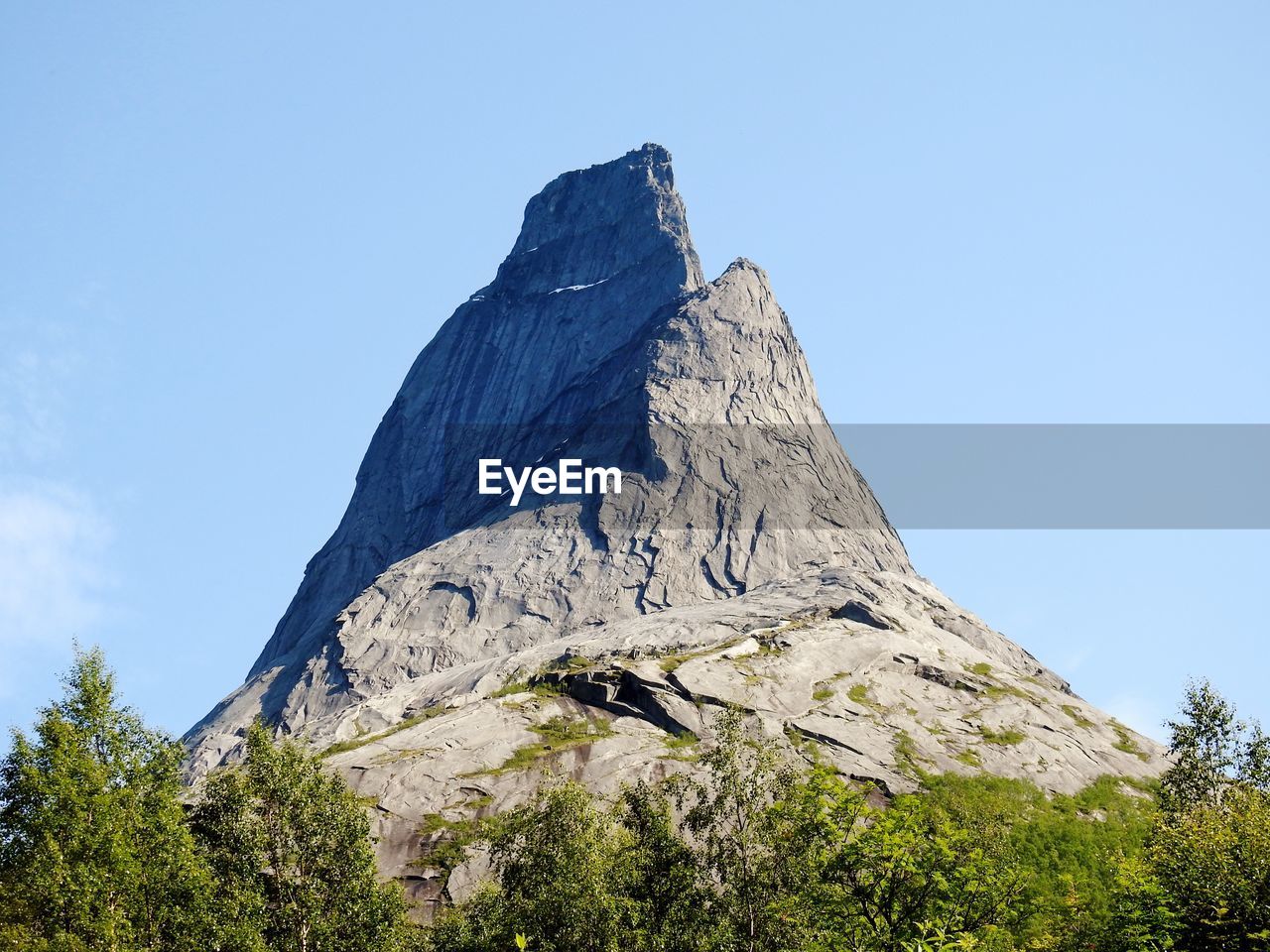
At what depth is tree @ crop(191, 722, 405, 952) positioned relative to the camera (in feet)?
180

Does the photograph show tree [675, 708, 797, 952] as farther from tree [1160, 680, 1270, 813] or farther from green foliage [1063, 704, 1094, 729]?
green foliage [1063, 704, 1094, 729]

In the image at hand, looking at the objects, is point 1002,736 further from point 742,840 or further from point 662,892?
point 742,840

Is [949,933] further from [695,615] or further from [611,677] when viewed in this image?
[695,615]

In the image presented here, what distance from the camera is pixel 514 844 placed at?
217ft

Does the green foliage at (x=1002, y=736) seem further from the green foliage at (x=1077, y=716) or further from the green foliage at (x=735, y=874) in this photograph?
the green foliage at (x=735, y=874)

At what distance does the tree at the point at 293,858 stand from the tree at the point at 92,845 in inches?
91.0

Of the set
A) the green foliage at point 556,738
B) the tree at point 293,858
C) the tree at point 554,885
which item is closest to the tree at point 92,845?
the tree at point 293,858

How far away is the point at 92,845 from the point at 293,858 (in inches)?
396

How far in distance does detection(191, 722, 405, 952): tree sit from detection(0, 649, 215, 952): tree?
2.31 metres

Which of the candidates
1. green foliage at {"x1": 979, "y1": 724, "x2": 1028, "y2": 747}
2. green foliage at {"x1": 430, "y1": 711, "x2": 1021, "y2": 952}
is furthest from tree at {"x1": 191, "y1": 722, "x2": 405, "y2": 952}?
green foliage at {"x1": 979, "y1": 724, "x2": 1028, "y2": 747}

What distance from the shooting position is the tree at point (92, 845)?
4800 cm

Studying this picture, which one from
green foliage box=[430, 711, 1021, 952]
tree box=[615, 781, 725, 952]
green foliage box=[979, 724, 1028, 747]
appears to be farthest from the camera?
green foliage box=[979, 724, 1028, 747]

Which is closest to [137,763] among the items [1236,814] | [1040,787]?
[1236,814]

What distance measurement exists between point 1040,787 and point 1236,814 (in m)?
64.5
